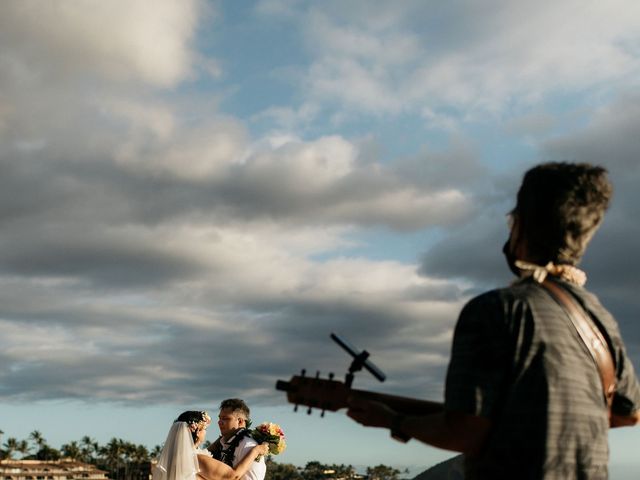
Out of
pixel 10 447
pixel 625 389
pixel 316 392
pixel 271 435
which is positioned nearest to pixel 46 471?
pixel 10 447

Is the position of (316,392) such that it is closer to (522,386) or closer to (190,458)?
(522,386)

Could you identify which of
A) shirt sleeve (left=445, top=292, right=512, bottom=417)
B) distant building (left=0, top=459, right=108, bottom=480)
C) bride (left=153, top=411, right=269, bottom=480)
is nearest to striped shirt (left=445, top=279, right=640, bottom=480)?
shirt sleeve (left=445, top=292, right=512, bottom=417)

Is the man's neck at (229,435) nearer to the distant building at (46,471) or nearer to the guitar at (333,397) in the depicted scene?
the guitar at (333,397)

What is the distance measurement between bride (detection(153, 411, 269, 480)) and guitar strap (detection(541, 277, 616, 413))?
8710mm

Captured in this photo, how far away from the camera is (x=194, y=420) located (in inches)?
474

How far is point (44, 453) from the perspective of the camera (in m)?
194

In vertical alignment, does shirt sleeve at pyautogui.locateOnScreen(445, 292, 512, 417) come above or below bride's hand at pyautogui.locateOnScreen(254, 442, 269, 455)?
above

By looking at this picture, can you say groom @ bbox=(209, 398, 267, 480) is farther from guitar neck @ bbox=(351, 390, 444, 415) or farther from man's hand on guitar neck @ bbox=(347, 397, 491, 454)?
man's hand on guitar neck @ bbox=(347, 397, 491, 454)

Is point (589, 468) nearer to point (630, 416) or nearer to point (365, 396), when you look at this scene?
point (630, 416)

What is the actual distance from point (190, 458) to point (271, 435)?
1.50 metres

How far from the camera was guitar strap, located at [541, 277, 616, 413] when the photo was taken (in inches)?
128

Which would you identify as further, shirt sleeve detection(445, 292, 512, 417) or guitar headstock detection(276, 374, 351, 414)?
guitar headstock detection(276, 374, 351, 414)

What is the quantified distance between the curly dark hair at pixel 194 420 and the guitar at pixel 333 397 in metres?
8.59

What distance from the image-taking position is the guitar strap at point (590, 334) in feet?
10.7
